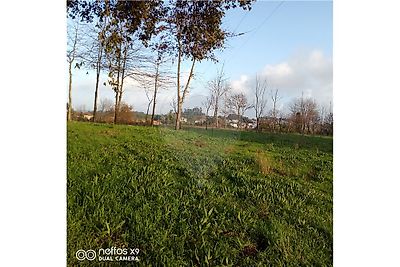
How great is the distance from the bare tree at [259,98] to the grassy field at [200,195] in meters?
0.12

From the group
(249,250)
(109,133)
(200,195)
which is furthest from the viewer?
(109,133)

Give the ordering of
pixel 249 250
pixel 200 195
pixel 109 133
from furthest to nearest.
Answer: pixel 109 133 → pixel 200 195 → pixel 249 250

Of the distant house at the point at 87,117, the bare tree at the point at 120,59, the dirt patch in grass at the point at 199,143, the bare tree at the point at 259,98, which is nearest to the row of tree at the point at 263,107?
the bare tree at the point at 259,98

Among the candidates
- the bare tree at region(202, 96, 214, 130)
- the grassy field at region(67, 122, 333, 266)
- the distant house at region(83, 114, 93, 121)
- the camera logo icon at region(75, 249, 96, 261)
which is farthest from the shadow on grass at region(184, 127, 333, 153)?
the camera logo icon at region(75, 249, 96, 261)

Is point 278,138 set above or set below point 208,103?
below

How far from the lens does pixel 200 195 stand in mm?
2139

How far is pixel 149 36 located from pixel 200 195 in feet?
2.85

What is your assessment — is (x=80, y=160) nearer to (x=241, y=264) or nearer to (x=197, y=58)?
(x=197, y=58)

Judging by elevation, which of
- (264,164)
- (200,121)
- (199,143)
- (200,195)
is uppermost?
(200,121)

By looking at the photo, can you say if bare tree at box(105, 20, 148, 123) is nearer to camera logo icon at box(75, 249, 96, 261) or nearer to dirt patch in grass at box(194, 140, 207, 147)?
dirt patch in grass at box(194, 140, 207, 147)

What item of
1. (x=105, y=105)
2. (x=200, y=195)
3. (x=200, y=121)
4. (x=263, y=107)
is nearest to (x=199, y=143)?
(x=200, y=121)

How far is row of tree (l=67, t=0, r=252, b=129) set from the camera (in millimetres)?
2146

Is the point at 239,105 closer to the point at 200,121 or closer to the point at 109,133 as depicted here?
the point at 200,121
